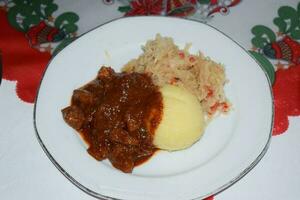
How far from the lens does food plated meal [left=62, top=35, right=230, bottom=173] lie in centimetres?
300

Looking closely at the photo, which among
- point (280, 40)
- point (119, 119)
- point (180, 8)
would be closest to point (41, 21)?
point (180, 8)

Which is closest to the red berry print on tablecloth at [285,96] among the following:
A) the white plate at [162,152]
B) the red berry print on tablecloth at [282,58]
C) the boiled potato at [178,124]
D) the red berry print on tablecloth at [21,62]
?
the red berry print on tablecloth at [282,58]

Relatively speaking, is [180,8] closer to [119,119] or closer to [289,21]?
[289,21]

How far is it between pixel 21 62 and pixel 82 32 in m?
0.62

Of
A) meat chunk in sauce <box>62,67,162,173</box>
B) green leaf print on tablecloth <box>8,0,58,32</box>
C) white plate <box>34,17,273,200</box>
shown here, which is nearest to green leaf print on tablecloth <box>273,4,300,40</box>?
white plate <box>34,17,273,200</box>

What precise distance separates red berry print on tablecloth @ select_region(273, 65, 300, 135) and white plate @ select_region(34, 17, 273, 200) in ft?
0.70

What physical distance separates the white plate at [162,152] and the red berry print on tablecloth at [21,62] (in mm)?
250

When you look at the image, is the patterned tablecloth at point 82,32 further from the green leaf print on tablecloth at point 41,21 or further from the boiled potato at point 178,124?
the boiled potato at point 178,124

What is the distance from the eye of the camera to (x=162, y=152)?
3066mm

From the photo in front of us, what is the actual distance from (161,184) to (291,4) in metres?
2.35

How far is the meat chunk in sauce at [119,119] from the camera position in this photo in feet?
9.74

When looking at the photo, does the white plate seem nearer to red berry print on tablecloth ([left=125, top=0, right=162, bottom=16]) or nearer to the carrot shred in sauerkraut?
the carrot shred in sauerkraut

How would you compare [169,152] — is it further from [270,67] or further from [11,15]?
[11,15]

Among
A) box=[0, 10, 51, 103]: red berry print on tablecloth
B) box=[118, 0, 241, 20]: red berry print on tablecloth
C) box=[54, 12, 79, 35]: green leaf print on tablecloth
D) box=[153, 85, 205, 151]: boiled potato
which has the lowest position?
box=[0, 10, 51, 103]: red berry print on tablecloth
